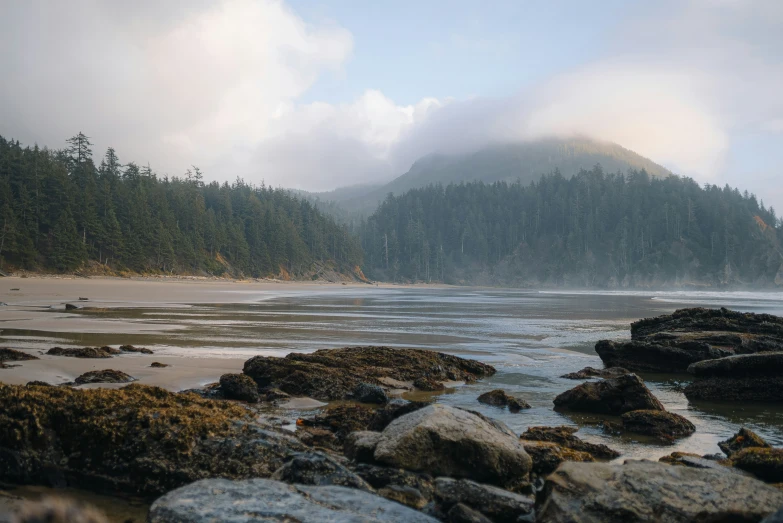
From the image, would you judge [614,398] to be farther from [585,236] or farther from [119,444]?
[585,236]

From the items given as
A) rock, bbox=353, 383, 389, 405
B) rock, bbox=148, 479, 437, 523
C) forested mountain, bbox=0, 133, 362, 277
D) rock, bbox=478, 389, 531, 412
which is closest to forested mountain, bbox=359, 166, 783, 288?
forested mountain, bbox=0, 133, 362, 277

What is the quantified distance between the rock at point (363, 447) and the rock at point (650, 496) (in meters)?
2.12

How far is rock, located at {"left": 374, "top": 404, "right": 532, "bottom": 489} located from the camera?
618 centimetres

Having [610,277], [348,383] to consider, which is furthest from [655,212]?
[348,383]

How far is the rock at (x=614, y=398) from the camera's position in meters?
10.6

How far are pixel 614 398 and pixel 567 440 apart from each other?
Result: 3.08 meters

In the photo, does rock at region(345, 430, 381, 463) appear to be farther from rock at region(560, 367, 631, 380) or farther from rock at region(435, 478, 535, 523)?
rock at region(560, 367, 631, 380)

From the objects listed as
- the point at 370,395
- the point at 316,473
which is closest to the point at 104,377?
the point at 370,395

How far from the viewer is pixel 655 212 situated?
165 meters

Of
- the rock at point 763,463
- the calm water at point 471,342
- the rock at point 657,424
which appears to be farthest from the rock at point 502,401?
the rock at point 763,463

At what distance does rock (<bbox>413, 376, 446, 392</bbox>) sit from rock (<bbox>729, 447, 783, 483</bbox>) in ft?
22.8

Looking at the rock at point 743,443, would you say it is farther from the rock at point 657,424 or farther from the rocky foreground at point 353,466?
the rock at point 657,424

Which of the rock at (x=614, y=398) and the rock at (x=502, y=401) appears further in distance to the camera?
the rock at (x=502, y=401)

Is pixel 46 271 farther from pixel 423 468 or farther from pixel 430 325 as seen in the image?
pixel 423 468
